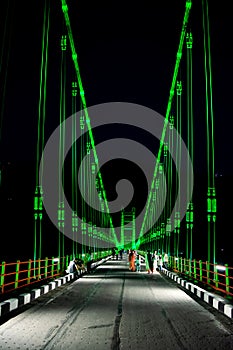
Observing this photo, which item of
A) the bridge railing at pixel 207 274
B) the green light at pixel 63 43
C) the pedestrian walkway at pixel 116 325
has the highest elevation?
the green light at pixel 63 43

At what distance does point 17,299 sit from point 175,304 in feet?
10.9

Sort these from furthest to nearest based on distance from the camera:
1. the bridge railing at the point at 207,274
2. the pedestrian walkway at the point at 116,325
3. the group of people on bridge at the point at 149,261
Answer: the group of people on bridge at the point at 149,261
the bridge railing at the point at 207,274
the pedestrian walkway at the point at 116,325

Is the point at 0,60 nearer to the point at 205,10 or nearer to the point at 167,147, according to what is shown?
the point at 205,10

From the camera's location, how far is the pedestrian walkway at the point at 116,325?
22.6 ft

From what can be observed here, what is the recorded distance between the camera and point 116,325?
8.46 meters

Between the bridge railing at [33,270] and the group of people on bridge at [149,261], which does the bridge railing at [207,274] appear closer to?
the group of people on bridge at [149,261]

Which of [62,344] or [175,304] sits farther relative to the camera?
[175,304]

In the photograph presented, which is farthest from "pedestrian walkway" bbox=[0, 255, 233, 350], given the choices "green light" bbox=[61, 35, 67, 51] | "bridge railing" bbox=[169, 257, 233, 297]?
"green light" bbox=[61, 35, 67, 51]

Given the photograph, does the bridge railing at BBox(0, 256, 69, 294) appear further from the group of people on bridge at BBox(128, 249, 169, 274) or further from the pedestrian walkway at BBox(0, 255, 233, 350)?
the group of people on bridge at BBox(128, 249, 169, 274)

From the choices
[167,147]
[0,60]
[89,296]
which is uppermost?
[167,147]

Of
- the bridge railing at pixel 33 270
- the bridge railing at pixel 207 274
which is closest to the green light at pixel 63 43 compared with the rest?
the bridge railing at pixel 33 270

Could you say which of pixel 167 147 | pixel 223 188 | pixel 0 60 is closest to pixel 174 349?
pixel 0 60

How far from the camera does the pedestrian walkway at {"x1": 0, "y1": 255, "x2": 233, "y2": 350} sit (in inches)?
271

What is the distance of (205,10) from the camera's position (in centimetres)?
2170
